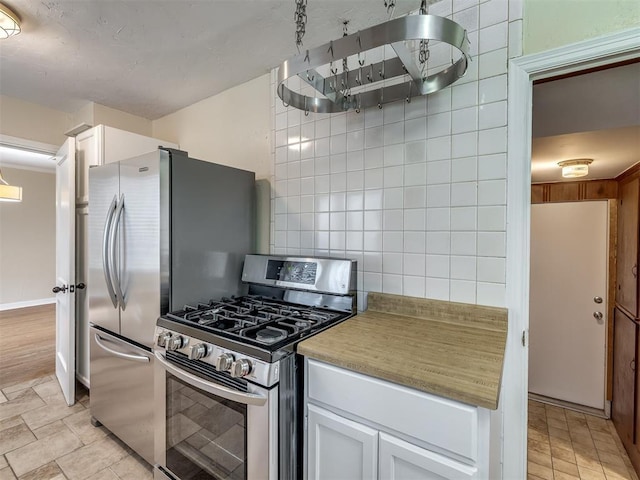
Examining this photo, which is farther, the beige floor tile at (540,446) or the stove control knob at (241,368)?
the beige floor tile at (540,446)

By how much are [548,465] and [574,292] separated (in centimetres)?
158

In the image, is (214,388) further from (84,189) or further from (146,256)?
(84,189)

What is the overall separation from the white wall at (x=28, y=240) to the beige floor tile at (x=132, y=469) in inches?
215

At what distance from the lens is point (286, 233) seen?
2027 millimetres

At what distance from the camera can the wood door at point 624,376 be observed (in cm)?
206

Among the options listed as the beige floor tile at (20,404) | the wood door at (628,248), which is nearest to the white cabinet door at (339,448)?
the wood door at (628,248)

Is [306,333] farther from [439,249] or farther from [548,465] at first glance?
[548,465]

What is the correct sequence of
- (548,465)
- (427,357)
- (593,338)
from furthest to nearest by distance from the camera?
(593,338) → (548,465) → (427,357)

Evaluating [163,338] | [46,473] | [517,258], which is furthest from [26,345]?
[517,258]

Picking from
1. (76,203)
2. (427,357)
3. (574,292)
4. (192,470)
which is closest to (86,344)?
(76,203)

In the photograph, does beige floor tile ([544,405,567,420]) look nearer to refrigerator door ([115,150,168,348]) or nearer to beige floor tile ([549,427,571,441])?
beige floor tile ([549,427,571,441])

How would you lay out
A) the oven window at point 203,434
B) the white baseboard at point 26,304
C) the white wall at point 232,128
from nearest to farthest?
the oven window at point 203,434, the white wall at point 232,128, the white baseboard at point 26,304

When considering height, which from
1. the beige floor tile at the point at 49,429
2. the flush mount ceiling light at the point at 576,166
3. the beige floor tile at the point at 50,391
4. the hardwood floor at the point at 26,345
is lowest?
the beige floor tile at the point at 49,429

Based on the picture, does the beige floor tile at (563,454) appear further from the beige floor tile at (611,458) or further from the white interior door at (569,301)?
the white interior door at (569,301)
